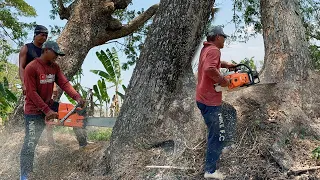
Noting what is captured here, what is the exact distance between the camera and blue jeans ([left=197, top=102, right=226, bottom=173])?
3969mm

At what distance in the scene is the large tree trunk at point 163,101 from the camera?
4.62 meters

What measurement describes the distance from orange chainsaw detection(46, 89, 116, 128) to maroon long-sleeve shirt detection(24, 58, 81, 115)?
7.9 inches

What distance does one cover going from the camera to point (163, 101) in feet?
16.3

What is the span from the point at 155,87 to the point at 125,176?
1.24 meters

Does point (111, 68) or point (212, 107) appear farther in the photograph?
point (111, 68)

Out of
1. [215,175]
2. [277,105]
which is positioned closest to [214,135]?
[215,175]

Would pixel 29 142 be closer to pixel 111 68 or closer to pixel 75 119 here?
pixel 75 119

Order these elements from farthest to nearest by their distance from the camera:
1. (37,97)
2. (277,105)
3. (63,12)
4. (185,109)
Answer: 1. (63,12)
2. (277,105)
3. (185,109)
4. (37,97)

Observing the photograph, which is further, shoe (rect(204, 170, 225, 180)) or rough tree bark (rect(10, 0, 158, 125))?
rough tree bark (rect(10, 0, 158, 125))

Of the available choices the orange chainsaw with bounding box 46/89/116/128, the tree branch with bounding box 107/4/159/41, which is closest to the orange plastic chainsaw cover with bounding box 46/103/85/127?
the orange chainsaw with bounding box 46/89/116/128

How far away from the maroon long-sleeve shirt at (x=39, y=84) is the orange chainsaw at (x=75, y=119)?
0.20m

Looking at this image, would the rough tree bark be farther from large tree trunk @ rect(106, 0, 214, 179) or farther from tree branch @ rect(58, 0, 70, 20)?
large tree trunk @ rect(106, 0, 214, 179)

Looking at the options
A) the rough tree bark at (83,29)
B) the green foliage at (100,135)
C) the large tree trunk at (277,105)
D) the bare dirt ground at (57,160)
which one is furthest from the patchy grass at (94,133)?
the large tree trunk at (277,105)

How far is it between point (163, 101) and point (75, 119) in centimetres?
130
